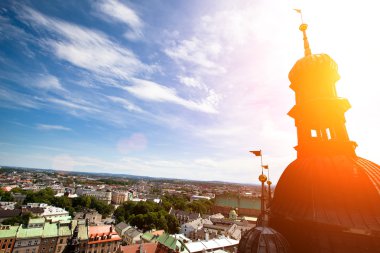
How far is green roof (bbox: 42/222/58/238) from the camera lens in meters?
63.7

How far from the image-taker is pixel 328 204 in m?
12.4

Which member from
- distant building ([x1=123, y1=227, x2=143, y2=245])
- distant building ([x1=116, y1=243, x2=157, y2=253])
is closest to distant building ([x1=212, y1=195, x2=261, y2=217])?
distant building ([x1=123, y1=227, x2=143, y2=245])

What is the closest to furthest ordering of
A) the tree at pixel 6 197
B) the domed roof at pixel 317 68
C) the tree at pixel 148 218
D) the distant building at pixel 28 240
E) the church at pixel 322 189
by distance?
the church at pixel 322 189
the domed roof at pixel 317 68
the distant building at pixel 28 240
the tree at pixel 148 218
the tree at pixel 6 197

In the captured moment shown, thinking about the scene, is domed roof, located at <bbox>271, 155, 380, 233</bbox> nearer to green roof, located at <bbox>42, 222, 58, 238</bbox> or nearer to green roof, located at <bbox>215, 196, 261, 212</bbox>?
green roof, located at <bbox>42, 222, 58, 238</bbox>

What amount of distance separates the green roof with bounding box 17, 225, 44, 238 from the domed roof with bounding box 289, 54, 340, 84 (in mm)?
78474

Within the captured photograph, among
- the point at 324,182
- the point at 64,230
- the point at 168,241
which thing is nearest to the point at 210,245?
the point at 168,241

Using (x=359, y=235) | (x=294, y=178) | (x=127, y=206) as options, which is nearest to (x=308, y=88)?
(x=294, y=178)

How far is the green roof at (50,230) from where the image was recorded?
63656mm

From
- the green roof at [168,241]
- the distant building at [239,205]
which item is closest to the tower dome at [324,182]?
the green roof at [168,241]

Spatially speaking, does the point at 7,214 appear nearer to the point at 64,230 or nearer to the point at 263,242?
the point at 64,230

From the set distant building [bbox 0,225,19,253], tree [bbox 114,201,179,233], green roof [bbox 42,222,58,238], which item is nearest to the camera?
distant building [bbox 0,225,19,253]

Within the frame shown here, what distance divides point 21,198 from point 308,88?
193596mm

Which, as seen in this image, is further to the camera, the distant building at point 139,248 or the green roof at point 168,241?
the green roof at point 168,241

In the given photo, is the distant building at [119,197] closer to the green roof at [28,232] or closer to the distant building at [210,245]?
the green roof at [28,232]
